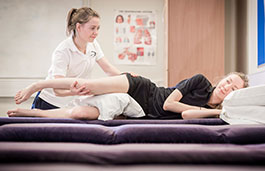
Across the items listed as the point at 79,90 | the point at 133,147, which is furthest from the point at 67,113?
the point at 133,147

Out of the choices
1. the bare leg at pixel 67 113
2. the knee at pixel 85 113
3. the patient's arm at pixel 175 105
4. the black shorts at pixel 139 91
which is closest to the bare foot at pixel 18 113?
the bare leg at pixel 67 113

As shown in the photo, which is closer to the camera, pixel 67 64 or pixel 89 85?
pixel 89 85

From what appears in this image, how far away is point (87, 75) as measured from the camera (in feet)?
7.22

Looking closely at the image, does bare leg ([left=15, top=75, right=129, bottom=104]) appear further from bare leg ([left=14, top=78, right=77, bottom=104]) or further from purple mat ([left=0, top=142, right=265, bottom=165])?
purple mat ([left=0, top=142, right=265, bottom=165])

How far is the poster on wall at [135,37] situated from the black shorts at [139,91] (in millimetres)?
1784

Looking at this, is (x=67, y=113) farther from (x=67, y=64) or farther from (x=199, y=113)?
(x=199, y=113)

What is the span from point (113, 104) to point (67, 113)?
0.29 meters

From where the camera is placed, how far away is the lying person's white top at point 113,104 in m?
1.45

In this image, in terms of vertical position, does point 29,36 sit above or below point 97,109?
above

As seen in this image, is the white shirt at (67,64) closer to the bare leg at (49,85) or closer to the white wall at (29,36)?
the bare leg at (49,85)

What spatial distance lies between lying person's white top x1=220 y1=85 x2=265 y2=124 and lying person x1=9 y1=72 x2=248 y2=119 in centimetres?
20

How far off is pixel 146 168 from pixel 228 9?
316cm

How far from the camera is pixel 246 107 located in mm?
1304

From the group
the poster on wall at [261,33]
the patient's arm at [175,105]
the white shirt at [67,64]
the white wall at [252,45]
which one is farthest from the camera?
the white wall at [252,45]
